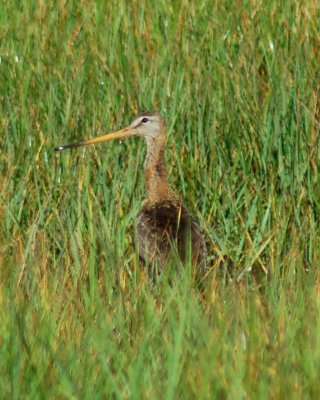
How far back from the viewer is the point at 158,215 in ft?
18.0

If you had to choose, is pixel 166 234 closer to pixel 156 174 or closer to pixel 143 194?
pixel 156 174

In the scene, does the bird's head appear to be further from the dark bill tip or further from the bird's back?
the bird's back

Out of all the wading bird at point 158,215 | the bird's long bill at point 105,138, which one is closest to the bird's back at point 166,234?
the wading bird at point 158,215

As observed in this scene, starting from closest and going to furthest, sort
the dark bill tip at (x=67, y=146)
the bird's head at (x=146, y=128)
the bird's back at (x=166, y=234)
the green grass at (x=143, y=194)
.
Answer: the green grass at (x=143, y=194) → the bird's back at (x=166, y=234) → the dark bill tip at (x=67, y=146) → the bird's head at (x=146, y=128)

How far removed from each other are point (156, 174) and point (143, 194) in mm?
227

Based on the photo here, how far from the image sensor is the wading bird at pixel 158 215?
5121 millimetres

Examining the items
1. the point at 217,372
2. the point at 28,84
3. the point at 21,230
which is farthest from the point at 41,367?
the point at 28,84

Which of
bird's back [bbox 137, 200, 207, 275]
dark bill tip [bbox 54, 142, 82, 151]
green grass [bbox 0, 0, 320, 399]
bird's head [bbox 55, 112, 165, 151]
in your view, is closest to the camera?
green grass [bbox 0, 0, 320, 399]

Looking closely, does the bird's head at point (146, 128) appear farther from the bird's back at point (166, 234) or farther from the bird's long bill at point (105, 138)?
the bird's back at point (166, 234)

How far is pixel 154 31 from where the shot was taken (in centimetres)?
695

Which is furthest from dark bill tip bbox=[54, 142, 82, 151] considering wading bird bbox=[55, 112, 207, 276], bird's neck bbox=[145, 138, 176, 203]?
bird's neck bbox=[145, 138, 176, 203]

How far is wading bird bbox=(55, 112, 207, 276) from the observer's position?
16.8ft

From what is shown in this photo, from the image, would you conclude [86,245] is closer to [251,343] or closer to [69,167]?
[69,167]

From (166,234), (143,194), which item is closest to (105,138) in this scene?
(143,194)
